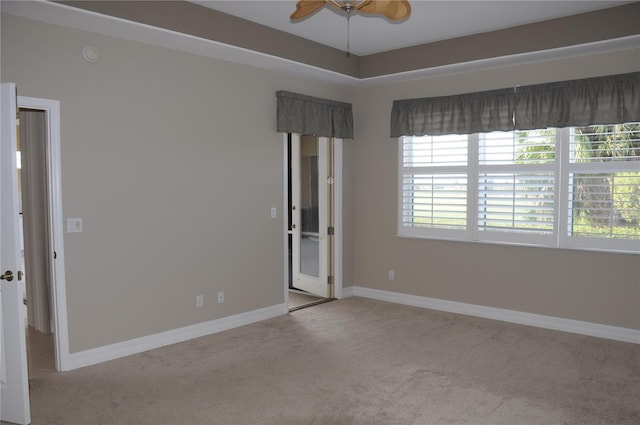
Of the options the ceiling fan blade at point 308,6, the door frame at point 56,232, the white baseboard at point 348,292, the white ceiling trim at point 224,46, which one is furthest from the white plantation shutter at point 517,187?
the door frame at point 56,232

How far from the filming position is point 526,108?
4.72 meters

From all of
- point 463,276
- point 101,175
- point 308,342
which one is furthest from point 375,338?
point 101,175

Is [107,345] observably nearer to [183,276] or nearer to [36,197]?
[183,276]

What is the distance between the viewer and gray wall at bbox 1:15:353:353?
144 inches

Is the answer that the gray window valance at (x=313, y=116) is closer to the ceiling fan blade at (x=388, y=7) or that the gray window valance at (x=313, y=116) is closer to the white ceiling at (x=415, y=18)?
the white ceiling at (x=415, y=18)

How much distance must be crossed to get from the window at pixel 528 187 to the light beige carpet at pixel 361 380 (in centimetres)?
98

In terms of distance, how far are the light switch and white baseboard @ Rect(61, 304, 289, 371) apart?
93 centimetres

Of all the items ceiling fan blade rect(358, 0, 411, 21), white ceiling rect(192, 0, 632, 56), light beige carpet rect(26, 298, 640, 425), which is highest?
white ceiling rect(192, 0, 632, 56)

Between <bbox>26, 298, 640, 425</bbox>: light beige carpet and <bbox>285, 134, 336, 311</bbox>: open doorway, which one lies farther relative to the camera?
<bbox>285, 134, 336, 311</bbox>: open doorway

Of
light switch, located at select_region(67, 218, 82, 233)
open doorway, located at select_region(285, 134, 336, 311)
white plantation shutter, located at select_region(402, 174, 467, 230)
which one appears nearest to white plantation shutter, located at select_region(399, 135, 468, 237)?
white plantation shutter, located at select_region(402, 174, 467, 230)

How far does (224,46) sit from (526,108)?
9.43 feet

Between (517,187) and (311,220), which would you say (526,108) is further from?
(311,220)

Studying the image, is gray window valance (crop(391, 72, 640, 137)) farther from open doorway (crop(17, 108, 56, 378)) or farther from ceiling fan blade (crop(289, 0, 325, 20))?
open doorway (crop(17, 108, 56, 378))

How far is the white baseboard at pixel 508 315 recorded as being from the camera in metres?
4.41
